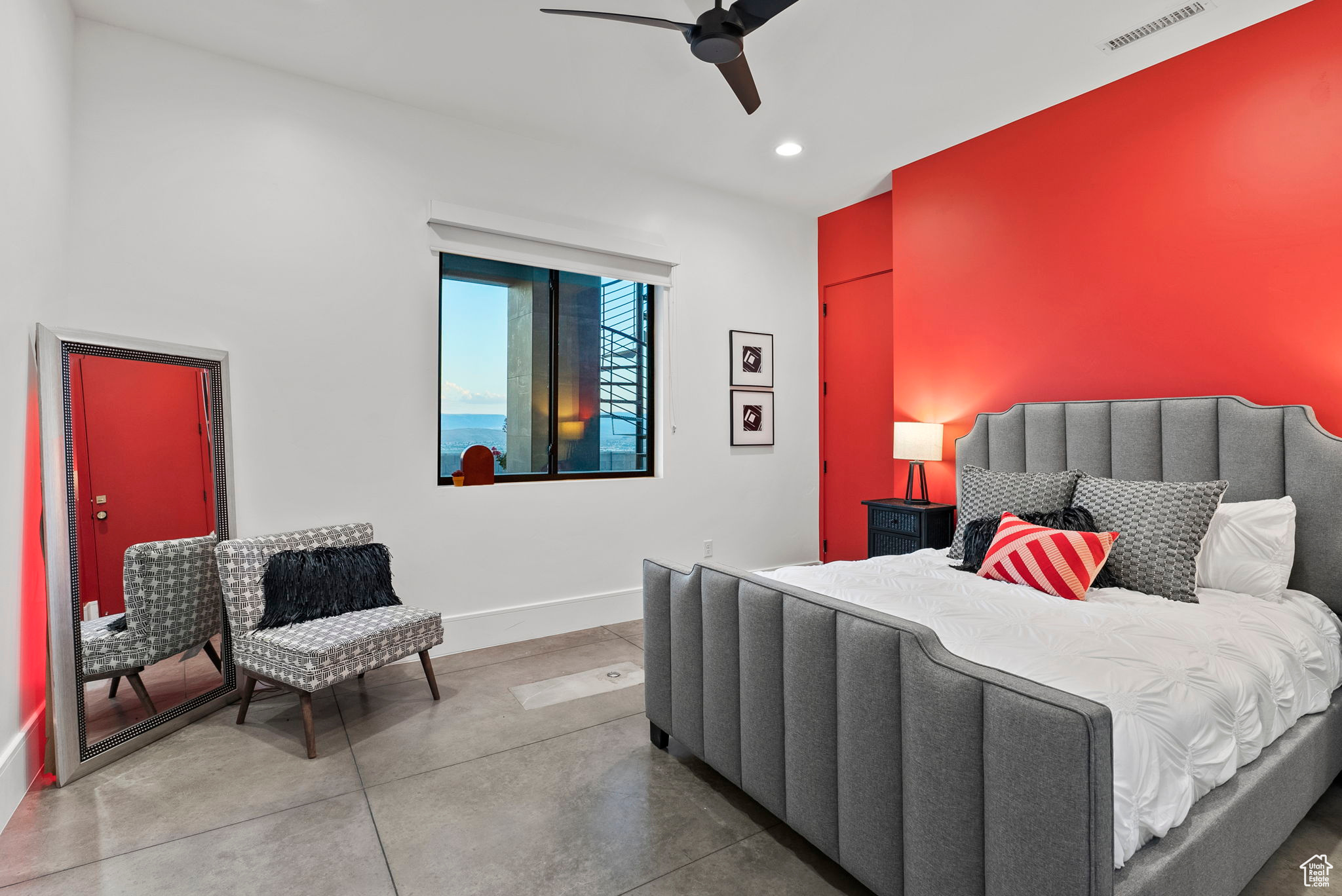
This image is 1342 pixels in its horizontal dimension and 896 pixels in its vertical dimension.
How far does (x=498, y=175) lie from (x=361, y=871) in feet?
11.0

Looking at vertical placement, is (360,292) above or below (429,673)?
above

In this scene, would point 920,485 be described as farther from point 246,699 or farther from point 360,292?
point 246,699

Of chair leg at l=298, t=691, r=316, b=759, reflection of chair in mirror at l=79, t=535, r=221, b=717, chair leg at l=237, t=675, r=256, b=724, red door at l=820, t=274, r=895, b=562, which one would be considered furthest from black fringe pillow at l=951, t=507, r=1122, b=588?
reflection of chair in mirror at l=79, t=535, r=221, b=717

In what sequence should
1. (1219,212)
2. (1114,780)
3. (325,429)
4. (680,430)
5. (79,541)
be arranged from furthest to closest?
(680,430) → (325,429) → (1219,212) → (79,541) → (1114,780)

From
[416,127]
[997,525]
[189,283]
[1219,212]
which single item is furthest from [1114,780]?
[416,127]

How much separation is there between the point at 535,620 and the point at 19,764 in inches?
85.9

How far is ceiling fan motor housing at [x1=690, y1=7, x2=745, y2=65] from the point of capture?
2.25 metres

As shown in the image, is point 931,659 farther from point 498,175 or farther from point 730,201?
point 730,201

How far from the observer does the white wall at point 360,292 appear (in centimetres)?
285

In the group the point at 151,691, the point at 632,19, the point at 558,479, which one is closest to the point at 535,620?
the point at 558,479

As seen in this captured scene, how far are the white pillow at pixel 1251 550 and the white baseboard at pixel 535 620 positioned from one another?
74.1 inches

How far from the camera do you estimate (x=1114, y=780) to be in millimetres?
1289

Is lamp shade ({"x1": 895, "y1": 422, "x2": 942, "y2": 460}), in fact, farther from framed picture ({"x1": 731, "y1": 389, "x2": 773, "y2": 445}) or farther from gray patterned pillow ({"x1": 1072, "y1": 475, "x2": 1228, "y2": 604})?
gray patterned pillow ({"x1": 1072, "y1": 475, "x2": 1228, "y2": 604})

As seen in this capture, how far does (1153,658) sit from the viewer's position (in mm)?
1687
